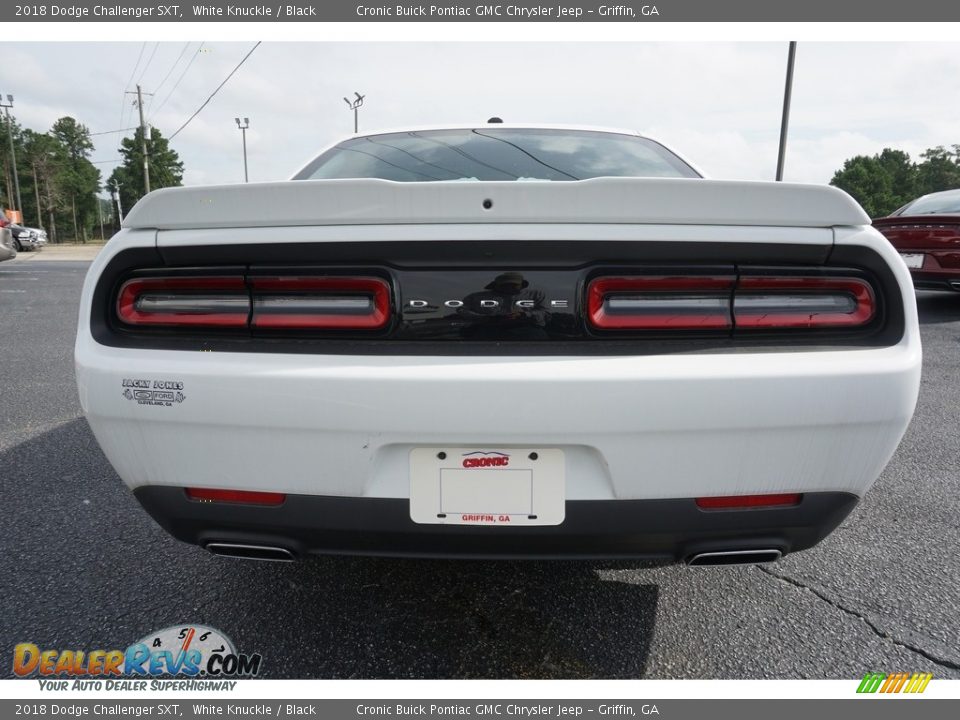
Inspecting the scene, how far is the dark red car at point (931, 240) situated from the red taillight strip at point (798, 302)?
6.50 metres

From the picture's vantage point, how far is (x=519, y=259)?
1.26m

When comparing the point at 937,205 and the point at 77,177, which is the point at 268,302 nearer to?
the point at 937,205

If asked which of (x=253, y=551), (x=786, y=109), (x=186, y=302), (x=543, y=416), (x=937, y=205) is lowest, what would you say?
(x=253, y=551)

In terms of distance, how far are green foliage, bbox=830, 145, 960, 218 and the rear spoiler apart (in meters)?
74.5

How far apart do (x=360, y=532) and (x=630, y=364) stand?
2.32 feet

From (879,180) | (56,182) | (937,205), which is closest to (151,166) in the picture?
(56,182)

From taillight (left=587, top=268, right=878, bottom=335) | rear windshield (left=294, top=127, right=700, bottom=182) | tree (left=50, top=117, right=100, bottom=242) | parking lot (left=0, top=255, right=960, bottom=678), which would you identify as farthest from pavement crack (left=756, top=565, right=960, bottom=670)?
tree (left=50, top=117, right=100, bottom=242)

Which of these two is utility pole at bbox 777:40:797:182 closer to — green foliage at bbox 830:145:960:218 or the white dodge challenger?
the white dodge challenger

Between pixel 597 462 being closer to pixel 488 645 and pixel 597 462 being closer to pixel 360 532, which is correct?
pixel 360 532

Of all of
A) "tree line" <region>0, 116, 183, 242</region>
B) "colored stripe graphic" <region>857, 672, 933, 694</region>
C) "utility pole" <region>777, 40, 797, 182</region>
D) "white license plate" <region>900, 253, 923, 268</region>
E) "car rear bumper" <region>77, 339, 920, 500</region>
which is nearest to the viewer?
"car rear bumper" <region>77, 339, 920, 500</region>

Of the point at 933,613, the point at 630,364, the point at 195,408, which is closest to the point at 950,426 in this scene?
the point at 933,613

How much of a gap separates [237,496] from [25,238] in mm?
34071

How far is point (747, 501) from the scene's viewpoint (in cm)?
128

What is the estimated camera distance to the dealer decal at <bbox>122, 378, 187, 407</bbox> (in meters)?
1.25
